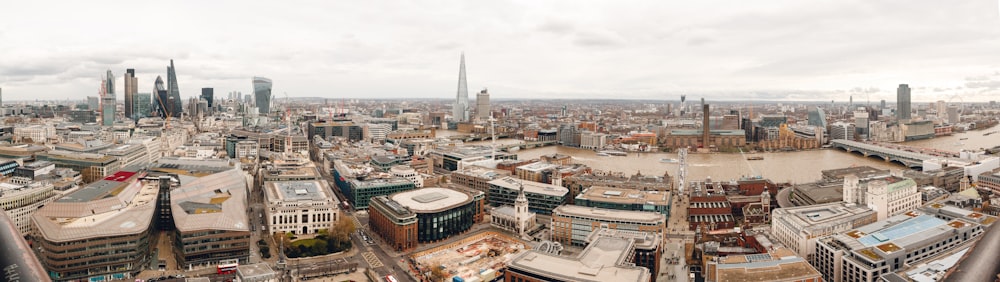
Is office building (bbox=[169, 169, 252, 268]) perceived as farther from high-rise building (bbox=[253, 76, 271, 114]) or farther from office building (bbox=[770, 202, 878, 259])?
high-rise building (bbox=[253, 76, 271, 114])

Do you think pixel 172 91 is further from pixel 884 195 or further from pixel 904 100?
pixel 904 100

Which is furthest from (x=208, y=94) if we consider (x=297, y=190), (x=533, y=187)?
(x=533, y=187)

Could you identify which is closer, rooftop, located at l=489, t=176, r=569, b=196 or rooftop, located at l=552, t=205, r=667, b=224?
rooftop, located at l=552, t=205, r=667, b=224

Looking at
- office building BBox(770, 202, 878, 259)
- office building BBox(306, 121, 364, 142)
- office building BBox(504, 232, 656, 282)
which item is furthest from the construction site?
office building BBox(306, 121, 364, 142)

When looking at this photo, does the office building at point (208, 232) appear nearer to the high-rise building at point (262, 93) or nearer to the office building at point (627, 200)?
the office building at point (627, 200)

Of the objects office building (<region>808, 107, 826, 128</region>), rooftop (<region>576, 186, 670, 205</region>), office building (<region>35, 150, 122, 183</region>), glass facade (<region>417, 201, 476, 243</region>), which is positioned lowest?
glass facade (<region>417, 201, 476, 243</region>)

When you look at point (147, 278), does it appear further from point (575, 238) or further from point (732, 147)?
point (732, 147)
